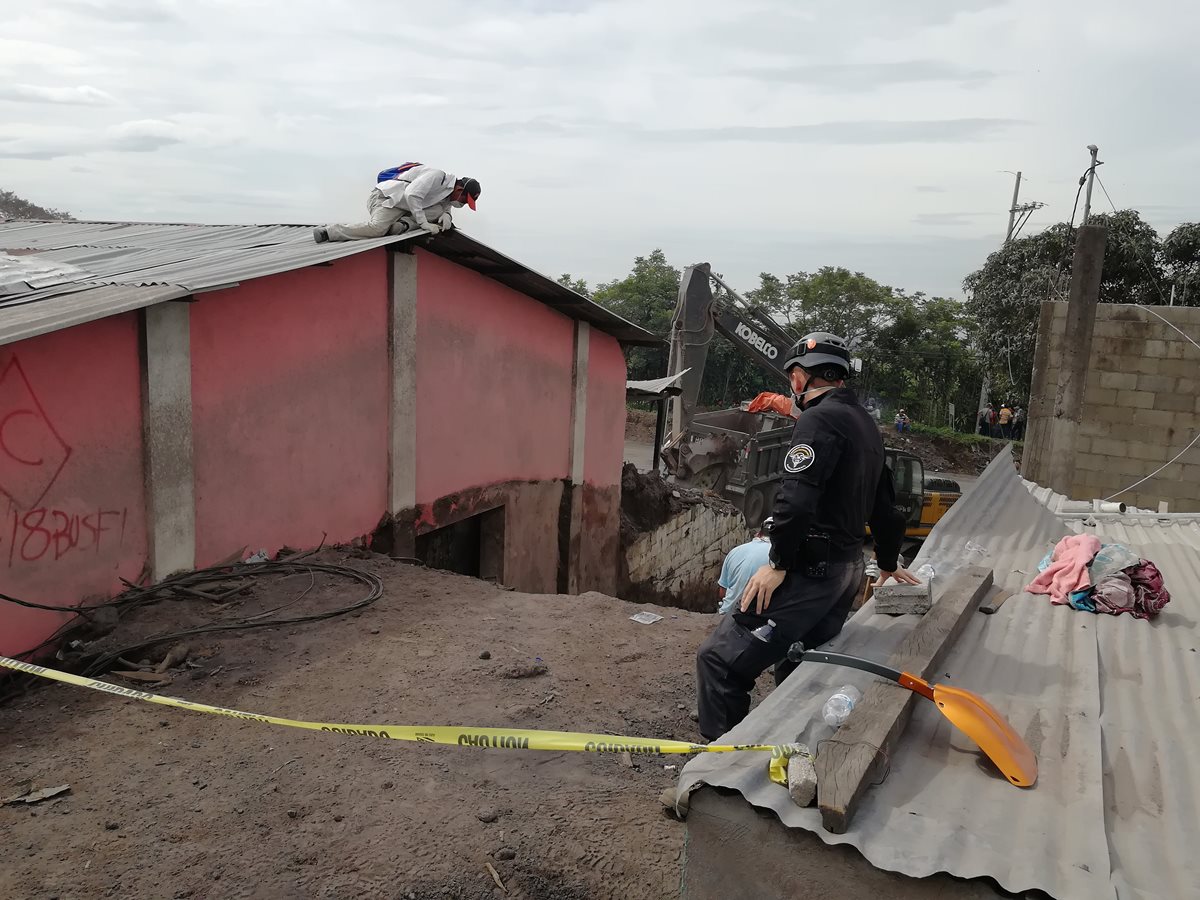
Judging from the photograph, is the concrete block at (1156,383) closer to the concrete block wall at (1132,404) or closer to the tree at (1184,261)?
the concrete block wall at (1132,404)

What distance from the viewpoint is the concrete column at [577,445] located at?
1154 centimetres

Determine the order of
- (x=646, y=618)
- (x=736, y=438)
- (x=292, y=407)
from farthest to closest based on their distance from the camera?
(x=736, y=438), (x=292, y=407), (x=646, y=618)

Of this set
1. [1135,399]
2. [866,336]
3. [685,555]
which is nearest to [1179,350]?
[1135,399]

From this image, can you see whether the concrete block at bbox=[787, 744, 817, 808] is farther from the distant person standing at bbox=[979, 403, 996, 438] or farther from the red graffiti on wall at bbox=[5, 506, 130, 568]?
the distant person standing at bbox=[979, 403, 996, 438]

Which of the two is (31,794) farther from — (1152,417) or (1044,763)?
(1152,417)

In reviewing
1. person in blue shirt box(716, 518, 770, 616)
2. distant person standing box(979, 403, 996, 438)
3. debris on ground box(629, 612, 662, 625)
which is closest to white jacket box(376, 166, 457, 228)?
debris on ground box(629, 612, 662, 625)

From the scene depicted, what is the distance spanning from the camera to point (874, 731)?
2670 mm

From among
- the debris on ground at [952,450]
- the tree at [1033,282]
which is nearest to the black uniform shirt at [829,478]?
the tree at [1033,282]

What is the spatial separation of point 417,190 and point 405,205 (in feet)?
0.58

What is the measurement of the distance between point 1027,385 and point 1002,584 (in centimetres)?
2312

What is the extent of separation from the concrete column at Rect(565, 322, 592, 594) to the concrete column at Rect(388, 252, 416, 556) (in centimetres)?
345

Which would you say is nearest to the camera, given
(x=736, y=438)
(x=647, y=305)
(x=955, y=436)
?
(x=736, y=438)

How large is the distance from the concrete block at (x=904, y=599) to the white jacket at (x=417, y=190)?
18.0 ft

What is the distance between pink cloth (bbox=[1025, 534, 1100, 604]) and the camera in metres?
4.84
